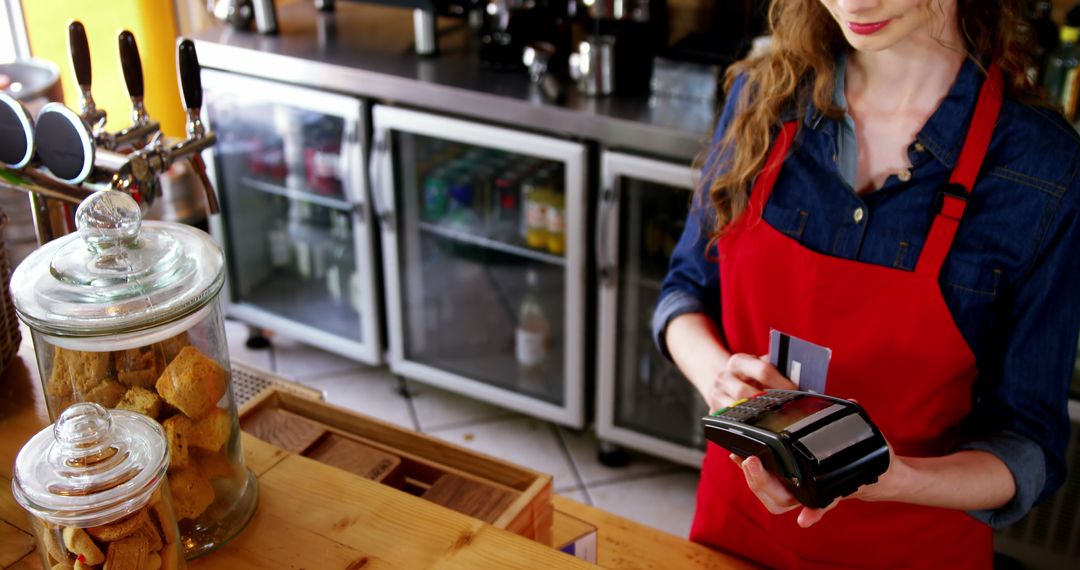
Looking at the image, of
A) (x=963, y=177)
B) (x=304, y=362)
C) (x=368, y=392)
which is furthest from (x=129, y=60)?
(x=304, y=362)

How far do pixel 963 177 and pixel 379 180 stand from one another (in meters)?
2.00

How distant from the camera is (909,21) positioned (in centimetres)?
140

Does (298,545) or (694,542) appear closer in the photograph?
(298,545)

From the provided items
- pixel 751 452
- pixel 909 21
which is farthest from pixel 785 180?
pixel 751 452

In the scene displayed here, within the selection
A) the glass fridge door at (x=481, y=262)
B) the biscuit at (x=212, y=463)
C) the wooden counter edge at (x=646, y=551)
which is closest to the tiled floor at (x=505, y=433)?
the glass fridge door at (x=481, y=262)

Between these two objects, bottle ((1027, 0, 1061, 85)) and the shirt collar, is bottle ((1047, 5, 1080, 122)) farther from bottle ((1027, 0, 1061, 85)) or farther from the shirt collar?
the shirt collar

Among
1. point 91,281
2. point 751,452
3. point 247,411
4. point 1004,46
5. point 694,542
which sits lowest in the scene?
point 694,542

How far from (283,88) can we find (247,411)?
69.7 inches

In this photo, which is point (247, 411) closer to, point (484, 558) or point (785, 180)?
point (484, 558)

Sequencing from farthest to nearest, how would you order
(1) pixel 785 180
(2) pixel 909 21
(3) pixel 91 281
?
(1) pixel 785 180 → (2) pixel 909 21 → (3) pixel 91 281

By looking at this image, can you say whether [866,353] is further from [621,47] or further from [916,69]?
[621,47]

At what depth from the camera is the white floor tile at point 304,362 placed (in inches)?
146

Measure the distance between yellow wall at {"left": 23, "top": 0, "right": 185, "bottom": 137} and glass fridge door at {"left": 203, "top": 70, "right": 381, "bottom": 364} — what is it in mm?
401

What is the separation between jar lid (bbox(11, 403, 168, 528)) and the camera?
0.98 meters
